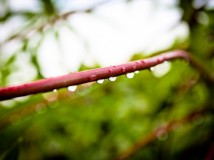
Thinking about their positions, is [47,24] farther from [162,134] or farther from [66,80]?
[66,80]

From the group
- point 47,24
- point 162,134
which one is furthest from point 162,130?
point 47,24

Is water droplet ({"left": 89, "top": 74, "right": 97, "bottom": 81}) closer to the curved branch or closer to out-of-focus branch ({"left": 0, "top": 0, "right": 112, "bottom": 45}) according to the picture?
the curved branch

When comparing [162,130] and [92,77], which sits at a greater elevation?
[92,77]

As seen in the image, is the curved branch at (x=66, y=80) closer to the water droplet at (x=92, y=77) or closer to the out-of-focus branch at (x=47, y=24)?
the water droplet at (x=92, y=77)

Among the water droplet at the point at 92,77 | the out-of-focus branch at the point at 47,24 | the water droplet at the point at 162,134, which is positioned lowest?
the water droplet at the point at 162,134

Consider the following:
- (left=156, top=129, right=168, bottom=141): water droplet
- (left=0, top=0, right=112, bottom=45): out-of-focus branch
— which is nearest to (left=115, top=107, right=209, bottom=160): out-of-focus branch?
(left=156, top=129, right=168, bottom=141): water droplet

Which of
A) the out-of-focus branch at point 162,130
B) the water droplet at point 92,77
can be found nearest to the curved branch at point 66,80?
the water droplet at point 92,77

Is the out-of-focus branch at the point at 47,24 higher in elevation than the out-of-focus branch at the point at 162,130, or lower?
higher

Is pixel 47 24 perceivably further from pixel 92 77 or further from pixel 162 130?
pixel 92 77

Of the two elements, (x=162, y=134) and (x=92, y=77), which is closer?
(x=92, y=77)
